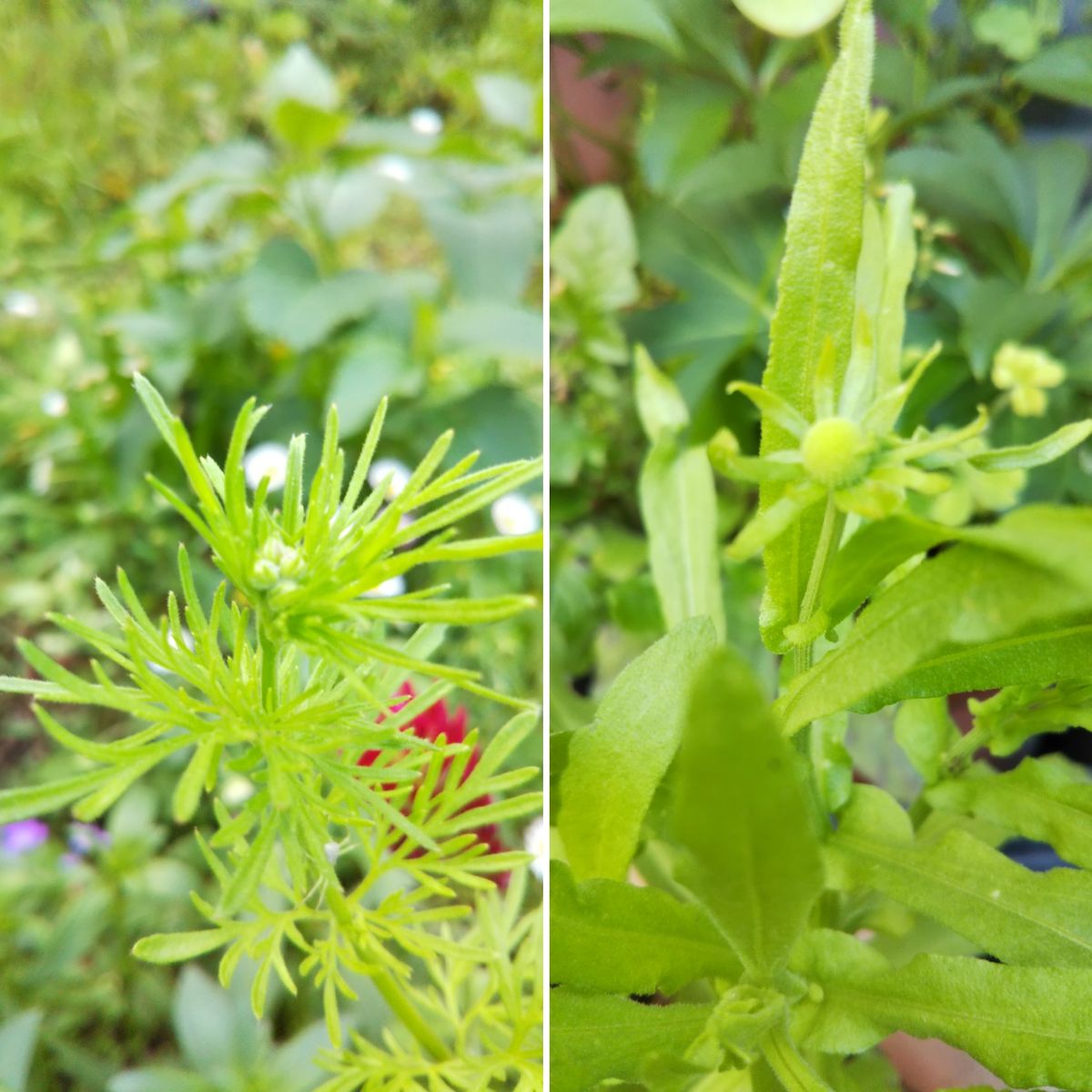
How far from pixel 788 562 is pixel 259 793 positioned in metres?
0.14

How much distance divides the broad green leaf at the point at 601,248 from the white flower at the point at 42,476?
0.44 meters

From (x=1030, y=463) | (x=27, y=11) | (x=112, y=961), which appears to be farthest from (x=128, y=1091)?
(x=27, y=11)

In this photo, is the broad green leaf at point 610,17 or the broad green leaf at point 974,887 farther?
the broad green leaf at point 610,17

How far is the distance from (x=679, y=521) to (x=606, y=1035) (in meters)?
0.19

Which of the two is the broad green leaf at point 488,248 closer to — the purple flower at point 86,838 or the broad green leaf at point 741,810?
the purple flower at point 86,838

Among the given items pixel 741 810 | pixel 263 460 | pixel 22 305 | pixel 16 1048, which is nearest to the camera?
pixel 741 810

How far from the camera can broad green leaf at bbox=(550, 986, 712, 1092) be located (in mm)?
274

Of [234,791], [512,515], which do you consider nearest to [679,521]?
[512,515]

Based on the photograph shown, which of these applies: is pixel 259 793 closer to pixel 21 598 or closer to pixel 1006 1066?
pixel 1006 1066

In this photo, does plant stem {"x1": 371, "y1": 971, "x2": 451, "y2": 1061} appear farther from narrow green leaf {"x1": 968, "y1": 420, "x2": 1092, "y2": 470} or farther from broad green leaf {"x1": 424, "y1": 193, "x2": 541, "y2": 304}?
broad green leaf {"x1": 424, "y1": 193, "x2": 541, "y2": 304}

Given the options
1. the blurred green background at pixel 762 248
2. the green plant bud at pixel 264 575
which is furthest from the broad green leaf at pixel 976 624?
the blurred green background at pixel 762 248

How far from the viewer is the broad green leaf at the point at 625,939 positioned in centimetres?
28

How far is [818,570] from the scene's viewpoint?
237 mm

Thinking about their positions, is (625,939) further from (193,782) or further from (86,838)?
(86,838)
